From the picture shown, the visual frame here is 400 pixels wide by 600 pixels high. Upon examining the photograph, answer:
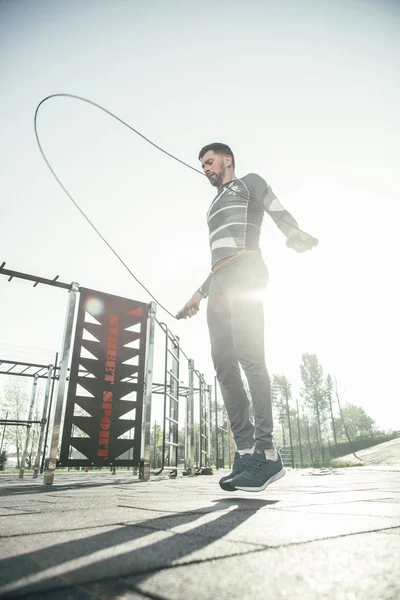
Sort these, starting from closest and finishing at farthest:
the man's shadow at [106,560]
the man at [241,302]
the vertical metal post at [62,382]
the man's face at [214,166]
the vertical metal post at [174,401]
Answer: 1. the man's shadow at [106,560]
2. the man at [241,302]
3. the man's face at [214,166]
4. the vertical metal post at [62,382]
5. the vertical metal post at [174,401]

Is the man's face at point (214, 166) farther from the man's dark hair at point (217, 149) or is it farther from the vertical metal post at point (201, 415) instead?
the vertical metal post at point (201, 415)

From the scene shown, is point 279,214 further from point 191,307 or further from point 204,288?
point 191,307

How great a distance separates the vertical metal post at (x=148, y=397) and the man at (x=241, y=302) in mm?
2596

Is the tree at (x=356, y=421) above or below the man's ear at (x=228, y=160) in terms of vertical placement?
above

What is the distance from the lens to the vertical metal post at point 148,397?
16.1 feet

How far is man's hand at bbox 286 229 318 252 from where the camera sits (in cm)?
239

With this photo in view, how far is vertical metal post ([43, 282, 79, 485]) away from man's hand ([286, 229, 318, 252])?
10.1 ft

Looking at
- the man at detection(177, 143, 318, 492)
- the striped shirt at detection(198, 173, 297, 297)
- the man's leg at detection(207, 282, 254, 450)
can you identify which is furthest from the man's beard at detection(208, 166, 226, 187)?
the man's leg at detection(207, 282, 254, 450)

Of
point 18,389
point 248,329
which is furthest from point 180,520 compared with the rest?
point 18,389

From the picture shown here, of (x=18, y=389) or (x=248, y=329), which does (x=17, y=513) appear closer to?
(x=248, y=329)

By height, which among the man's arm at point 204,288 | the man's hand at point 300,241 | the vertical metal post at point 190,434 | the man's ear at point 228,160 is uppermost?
the man's ear at point 228,160

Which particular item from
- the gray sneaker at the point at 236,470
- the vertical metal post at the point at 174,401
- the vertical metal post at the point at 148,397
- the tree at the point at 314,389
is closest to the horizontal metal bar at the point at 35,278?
the vertical metal post at the point at 148,397

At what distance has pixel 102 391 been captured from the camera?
489 cm

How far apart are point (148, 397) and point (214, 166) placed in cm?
351
